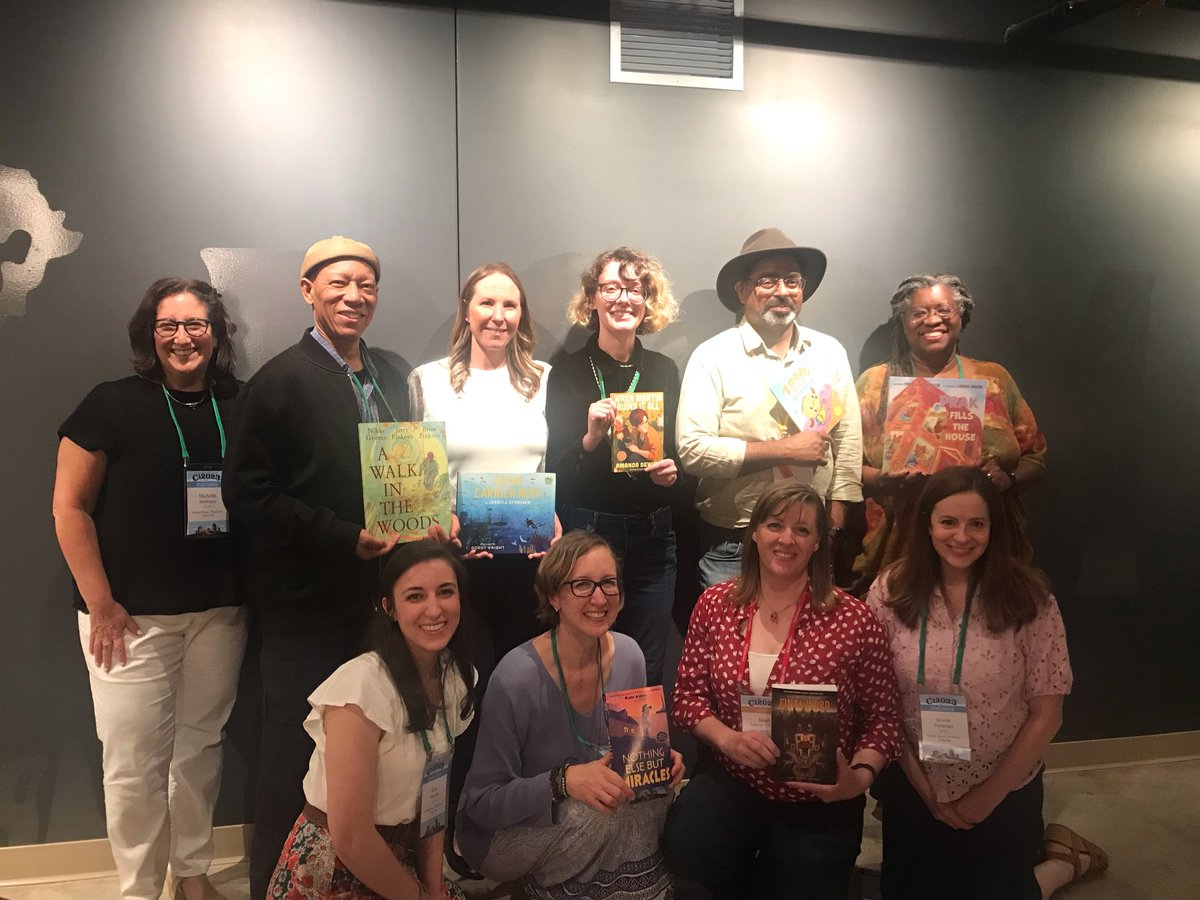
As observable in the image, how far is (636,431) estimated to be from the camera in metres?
2.49

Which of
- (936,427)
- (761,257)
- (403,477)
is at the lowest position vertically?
→ (403,477)

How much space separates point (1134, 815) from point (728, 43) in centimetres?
321

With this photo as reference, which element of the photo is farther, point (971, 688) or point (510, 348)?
point (510, 348)

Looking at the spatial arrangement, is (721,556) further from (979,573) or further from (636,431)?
(979,573)

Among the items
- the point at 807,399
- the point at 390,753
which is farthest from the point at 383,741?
the point at 807,399

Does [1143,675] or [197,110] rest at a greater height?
[197,110]

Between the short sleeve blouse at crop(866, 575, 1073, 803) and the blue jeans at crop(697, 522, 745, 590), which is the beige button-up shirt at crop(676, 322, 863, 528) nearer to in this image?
the blue jeans at crop(697, 522, 745, 590)

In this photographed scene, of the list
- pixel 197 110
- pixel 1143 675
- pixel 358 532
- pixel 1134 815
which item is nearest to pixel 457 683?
pixel 358 532

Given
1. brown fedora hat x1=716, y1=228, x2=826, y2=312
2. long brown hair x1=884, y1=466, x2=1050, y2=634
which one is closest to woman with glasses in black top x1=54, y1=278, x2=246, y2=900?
brown fedora hat x1=716, y1=228, x2=826, y2=312

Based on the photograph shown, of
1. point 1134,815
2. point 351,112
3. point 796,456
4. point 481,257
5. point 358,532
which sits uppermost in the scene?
point 351,112

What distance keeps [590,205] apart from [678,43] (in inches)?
25.3

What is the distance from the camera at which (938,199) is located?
3082 millimetres

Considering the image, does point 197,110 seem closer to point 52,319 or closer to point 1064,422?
point 52,319

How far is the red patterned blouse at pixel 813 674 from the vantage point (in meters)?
2.08
